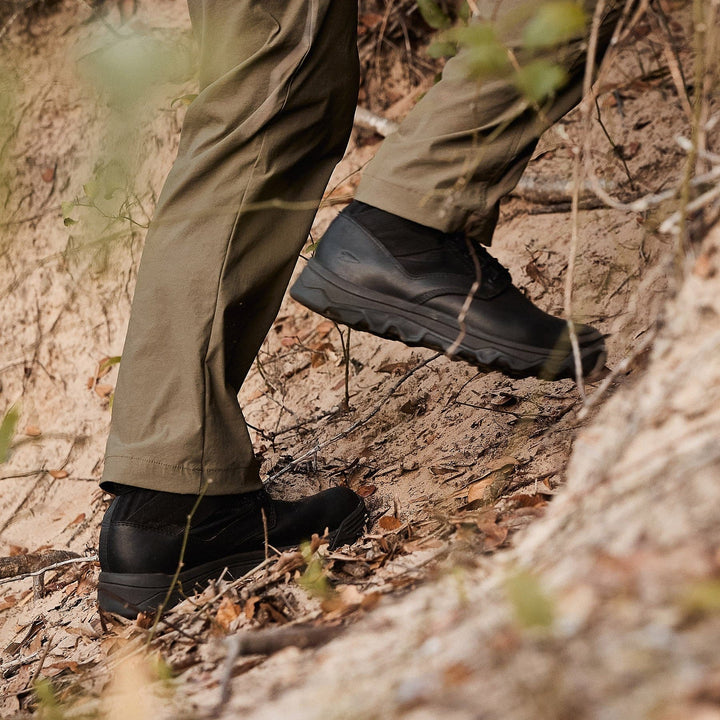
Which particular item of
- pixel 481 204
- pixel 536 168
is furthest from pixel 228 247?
pixel 536 168

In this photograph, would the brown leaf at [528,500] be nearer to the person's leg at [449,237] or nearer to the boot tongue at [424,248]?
the person's leg at [449,237]

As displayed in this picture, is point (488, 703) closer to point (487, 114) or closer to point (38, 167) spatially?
point (487, 114)

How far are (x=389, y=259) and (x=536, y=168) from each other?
175cm

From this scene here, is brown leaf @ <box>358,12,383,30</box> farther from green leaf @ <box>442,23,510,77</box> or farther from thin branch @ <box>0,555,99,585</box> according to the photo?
green leaf @ <box>442,23,510,77</box>

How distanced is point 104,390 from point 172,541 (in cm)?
170

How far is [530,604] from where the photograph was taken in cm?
74

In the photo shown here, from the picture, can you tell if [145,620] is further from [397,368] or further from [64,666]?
[397,368]

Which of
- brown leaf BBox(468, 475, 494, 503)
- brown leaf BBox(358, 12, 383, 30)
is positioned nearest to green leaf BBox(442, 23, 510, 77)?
brown leaf BBox(468, 475, 494, 503)

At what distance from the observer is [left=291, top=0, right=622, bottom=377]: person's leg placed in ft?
5.11

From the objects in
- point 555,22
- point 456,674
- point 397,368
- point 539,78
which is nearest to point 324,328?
point 397,368

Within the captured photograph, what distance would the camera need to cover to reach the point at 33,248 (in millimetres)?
3748

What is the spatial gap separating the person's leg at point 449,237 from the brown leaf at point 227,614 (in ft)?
2.06

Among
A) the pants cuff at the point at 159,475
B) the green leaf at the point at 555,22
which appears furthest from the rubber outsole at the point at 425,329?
the green leaf at the point at 555,22

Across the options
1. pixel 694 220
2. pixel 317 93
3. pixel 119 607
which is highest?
pixel 317 93
